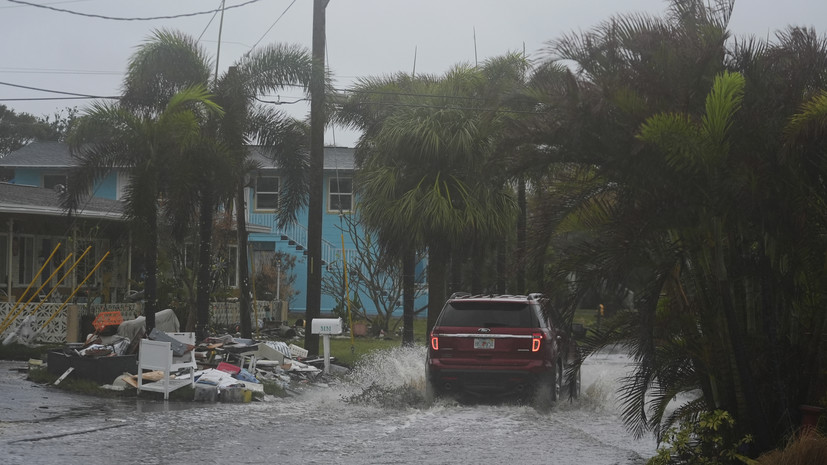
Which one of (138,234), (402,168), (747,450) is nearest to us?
(747,450)

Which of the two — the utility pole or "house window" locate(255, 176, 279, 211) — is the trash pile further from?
"house window" locate(255, 176, 279, 211)

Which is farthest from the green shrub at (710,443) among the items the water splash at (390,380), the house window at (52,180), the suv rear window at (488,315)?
the house window at (52,180)

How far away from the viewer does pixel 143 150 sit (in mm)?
22000

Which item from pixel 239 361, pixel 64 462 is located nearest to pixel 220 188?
pixel 239 361

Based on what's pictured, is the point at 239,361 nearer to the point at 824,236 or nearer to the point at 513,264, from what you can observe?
the point at 513,264

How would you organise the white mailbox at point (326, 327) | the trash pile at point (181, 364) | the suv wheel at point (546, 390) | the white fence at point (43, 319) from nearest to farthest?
the suv wheel at point (546, 390) → the trash pile at point (181, 364) → the white mailbox at point (326, 327) → the white fence at point (43, 319)

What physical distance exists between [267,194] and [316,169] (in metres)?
22.1

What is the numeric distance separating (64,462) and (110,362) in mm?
7776

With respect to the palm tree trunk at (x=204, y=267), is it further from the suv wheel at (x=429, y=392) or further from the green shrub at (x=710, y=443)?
the green shrub at (x=710, y=443)

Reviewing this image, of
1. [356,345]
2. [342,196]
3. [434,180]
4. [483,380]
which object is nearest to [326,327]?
[483,380]

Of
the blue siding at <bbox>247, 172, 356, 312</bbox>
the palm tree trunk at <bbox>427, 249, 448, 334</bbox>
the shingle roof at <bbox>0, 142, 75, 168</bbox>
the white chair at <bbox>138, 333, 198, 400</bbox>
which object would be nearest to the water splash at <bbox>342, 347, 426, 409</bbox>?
the palm tree trunk at <bbox>427, 249, 448, 334</bbox>

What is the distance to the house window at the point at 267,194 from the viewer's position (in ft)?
146

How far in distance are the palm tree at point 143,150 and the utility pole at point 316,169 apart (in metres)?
2.23

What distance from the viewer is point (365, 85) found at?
28.0 m
